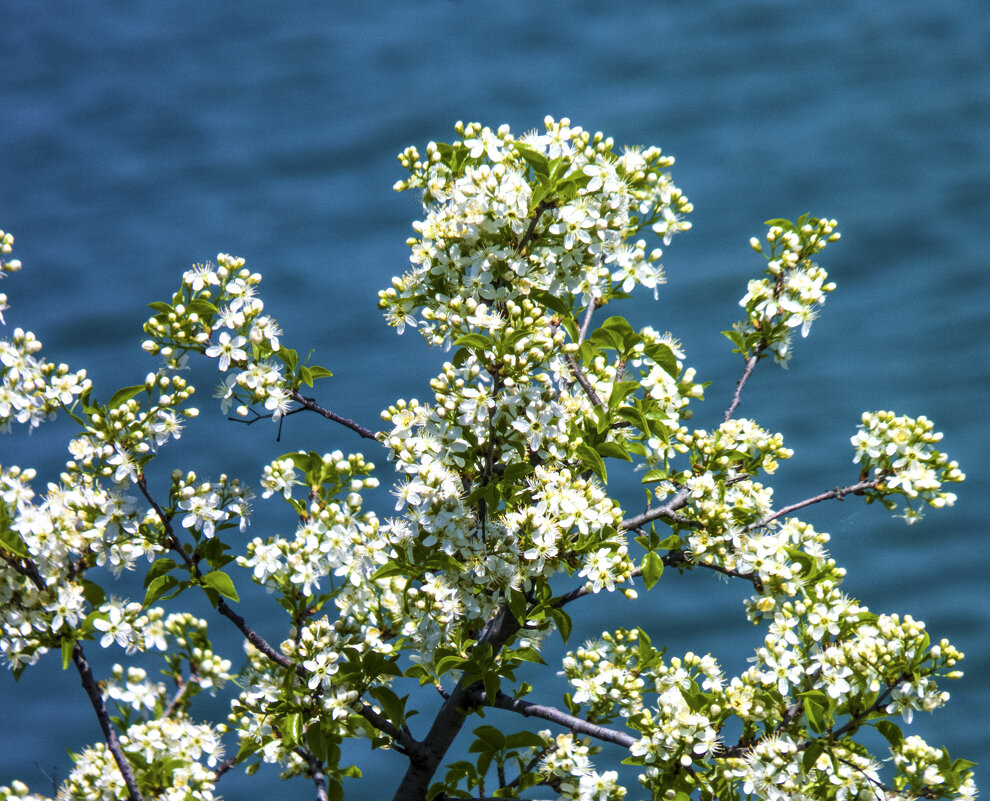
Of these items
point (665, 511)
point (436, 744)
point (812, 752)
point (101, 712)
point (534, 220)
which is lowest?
point (101, 712)

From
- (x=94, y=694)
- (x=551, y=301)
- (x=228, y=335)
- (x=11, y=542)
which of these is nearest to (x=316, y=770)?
(x=94, y=694)

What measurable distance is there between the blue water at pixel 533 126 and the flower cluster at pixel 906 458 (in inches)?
81.4

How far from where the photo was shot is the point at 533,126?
12.4ft

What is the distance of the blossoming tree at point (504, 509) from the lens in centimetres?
125

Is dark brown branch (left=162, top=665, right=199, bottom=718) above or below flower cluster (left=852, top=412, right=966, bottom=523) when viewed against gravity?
below

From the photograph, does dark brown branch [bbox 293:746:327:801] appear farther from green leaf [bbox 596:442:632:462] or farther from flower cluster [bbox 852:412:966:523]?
flower cluster [bbox 852:412:966:523]

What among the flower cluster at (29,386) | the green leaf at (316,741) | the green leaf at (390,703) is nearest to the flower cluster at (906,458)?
the green leaf at (390,703)

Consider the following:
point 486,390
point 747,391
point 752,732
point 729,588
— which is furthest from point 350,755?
point 486,390

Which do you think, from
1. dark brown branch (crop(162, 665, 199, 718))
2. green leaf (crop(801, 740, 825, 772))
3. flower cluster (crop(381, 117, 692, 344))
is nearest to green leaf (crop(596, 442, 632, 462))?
flower cluster (crop(381, 117, 692, 344))

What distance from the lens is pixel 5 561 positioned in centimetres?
134

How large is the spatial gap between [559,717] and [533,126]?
2731mm

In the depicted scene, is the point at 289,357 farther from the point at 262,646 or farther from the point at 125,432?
the point at 262,646

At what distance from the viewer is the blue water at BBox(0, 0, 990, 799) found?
348cm

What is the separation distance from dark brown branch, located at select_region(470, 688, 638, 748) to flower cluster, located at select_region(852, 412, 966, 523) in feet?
1.62
